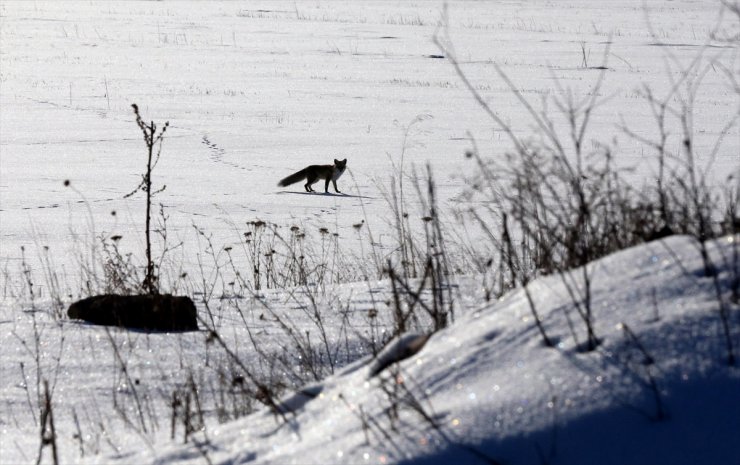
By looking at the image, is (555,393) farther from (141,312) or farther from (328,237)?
(328,237)

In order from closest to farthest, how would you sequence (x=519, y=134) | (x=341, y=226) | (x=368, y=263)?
1. (x=368, y=263)
2. (x=341, y=226)
3. (x=519, y=134)

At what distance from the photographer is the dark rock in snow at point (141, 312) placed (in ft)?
15.7

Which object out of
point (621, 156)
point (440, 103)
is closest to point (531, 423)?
point (621, 156)

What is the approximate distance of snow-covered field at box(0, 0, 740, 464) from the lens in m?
2.42

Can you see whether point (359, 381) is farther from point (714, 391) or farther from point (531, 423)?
point (714, 391)

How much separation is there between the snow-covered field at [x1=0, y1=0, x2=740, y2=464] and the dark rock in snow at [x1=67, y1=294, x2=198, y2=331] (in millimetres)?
170

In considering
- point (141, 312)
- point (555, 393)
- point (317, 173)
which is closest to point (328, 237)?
point (317, 173)

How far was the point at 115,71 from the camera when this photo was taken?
2250cm

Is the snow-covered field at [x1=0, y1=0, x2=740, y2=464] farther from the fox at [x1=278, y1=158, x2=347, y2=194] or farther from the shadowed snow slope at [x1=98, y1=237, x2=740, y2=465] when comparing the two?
the fox at [x1=278, y1=158, x2=347, y2=194]

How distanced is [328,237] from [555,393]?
22.5ft

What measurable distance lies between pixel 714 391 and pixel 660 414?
143 mm

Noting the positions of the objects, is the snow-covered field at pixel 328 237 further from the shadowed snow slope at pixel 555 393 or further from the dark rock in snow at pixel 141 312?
the dark rock in snow at pixel 141 312

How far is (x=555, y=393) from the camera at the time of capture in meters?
2.41

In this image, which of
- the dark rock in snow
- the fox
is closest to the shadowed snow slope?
the dark rock in snow
